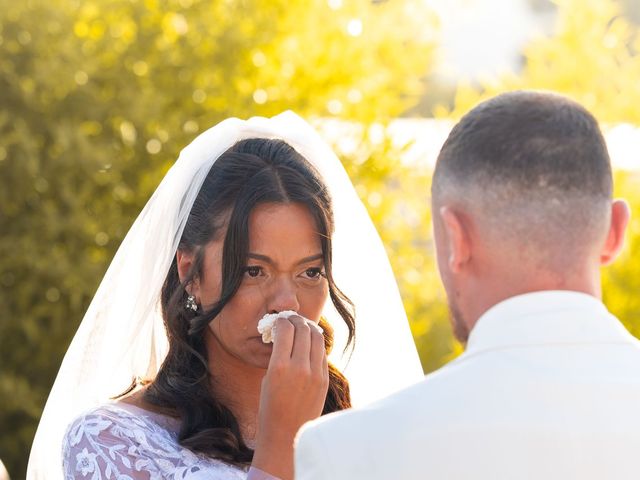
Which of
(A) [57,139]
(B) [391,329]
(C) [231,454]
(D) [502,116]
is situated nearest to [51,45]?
(A) [57,139]

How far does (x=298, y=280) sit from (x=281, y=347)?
374mm

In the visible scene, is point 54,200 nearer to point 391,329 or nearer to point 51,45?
point 51,45

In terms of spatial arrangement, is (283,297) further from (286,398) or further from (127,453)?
(127,453)

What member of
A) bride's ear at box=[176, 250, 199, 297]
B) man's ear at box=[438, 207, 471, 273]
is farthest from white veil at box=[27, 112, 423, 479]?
man's ear at box=[438, 207, 471, 273]

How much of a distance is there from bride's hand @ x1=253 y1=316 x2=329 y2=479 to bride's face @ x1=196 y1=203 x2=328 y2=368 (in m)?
0.26

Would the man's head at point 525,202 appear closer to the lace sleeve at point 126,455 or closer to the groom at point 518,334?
the groom at point 518,334

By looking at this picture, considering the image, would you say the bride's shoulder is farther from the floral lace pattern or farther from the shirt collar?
the shirt collar

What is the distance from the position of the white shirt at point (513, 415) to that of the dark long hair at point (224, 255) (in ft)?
4.60

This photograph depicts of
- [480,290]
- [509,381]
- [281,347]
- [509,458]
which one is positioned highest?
[281,347]

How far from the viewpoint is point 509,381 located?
73.7 inches

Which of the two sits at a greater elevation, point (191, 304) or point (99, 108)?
point (99, 108)

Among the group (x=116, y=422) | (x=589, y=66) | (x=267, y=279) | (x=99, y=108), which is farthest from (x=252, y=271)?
(x=589, y=66)

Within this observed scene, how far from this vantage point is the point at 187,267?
138 inches

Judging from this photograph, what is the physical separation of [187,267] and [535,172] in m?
1.76
